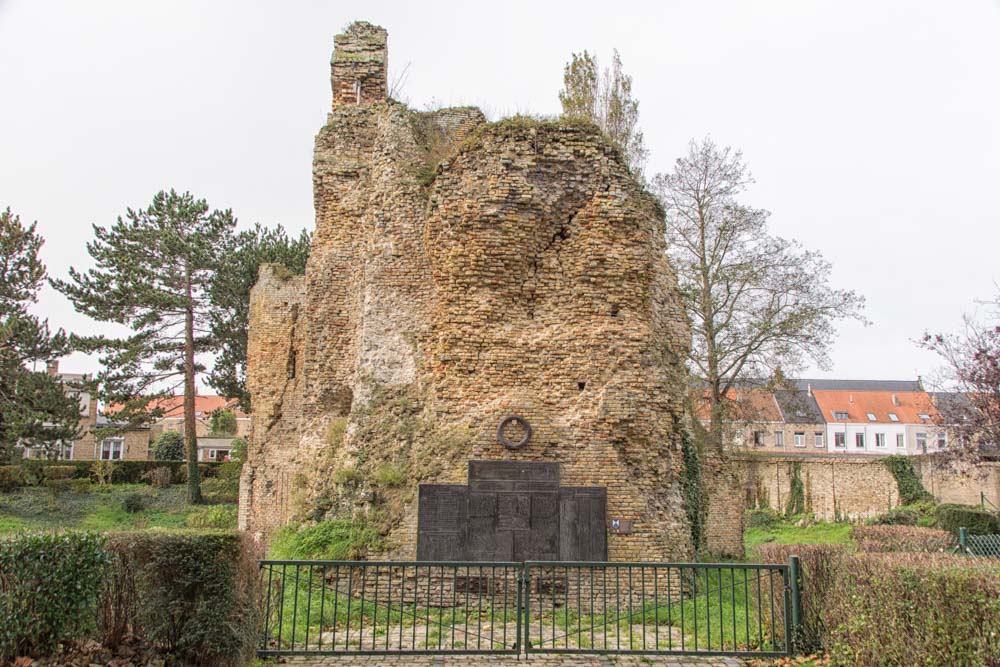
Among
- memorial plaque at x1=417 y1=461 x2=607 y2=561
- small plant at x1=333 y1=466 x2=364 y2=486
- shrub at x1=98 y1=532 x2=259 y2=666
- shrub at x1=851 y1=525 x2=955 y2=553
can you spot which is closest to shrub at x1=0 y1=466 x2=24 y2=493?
small plant at x1=333 y1=466 x2=364 y2=486

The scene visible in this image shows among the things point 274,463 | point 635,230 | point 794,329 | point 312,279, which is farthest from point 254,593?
point 794,329

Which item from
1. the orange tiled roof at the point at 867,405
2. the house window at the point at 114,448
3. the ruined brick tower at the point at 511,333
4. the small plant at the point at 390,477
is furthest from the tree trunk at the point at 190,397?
the orange tiled roof at the point at 867,405

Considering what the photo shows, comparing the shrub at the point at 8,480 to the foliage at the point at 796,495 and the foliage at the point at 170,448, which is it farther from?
the foliage at the point at 796,495

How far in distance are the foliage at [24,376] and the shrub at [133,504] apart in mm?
3816

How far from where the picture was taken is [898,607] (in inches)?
271

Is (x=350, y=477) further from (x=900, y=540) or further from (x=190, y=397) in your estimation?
(x=190, y=397)

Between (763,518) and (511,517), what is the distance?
23.3 metres

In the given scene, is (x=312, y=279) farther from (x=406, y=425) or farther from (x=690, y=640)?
(x=690, y=640)

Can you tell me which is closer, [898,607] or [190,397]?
[898,607]

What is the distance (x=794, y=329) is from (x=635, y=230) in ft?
54.9

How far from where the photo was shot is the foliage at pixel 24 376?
31.7 m

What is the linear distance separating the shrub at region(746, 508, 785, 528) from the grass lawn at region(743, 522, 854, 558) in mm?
380

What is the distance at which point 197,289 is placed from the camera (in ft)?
119

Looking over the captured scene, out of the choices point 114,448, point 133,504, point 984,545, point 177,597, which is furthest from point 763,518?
point 114,448
